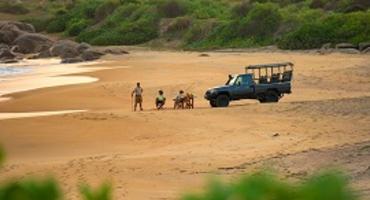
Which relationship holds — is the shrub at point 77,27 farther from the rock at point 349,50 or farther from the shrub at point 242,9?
the rock at point 349,50

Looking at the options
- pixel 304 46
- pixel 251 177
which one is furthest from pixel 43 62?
pixel 251 177

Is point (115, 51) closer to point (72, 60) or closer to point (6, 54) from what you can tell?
point (72, 60)

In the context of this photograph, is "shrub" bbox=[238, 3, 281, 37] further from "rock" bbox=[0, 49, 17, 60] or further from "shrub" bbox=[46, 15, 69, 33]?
"shrub" bbox=[46, 15, 69, 33]

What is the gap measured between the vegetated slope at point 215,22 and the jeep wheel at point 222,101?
26.8 meters

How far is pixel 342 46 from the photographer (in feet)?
159

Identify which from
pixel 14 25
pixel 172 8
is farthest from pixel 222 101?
pixel 172 8

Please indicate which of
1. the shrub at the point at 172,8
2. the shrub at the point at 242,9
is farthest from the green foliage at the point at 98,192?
the shrub at the point at 172,8

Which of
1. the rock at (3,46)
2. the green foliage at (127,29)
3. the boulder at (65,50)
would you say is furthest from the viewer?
the green foliage at (127,29)

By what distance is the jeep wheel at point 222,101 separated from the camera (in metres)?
24.0

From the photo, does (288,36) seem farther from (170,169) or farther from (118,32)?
(170,169)

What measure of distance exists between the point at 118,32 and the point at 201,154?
53.9 meters

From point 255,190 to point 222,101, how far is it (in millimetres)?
22837

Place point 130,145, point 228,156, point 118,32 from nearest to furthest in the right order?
point 228,156, point 130,145, point 118,32

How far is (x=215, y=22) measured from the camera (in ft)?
207
